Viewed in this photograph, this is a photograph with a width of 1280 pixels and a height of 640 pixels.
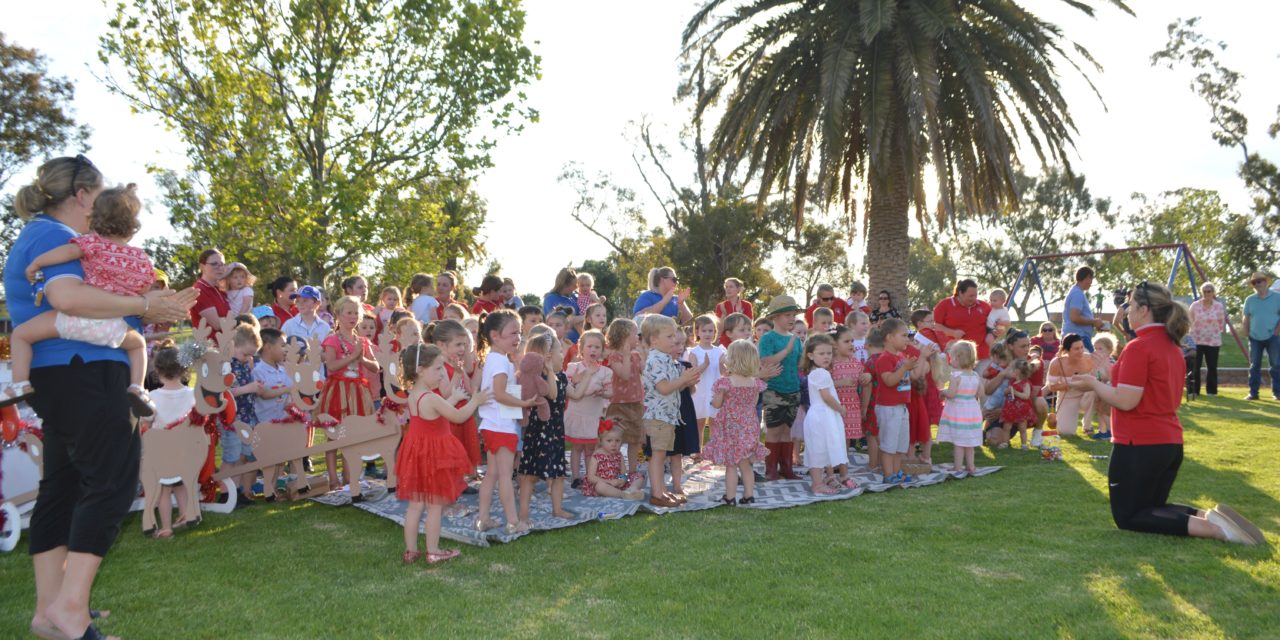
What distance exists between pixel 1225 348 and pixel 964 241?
950 inches

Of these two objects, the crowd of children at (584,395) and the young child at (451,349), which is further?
the crowd of children at (584,395)

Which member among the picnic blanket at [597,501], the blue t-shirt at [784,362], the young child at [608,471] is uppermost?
the blue t-shirt at [784,362]

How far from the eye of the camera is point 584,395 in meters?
7.21

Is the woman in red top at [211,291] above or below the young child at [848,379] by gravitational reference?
above

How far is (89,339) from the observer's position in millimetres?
3697

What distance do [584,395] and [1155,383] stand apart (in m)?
4.10

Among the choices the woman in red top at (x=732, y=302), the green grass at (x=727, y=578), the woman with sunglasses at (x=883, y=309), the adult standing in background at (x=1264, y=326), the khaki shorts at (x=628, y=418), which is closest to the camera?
the green grass at (x=727, y=578)

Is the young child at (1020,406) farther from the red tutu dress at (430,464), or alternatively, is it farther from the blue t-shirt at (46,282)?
the blue t-shirt at (46,282)

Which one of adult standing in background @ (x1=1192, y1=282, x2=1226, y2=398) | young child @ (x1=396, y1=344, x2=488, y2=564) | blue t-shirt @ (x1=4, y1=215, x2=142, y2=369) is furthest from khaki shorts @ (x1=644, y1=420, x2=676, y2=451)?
adult standing in background @ (x1=1192, y1=282, x2=1226, y2=398)

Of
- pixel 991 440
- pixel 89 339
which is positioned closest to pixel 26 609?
pixel 89 339

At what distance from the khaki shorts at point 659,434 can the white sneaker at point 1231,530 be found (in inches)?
149

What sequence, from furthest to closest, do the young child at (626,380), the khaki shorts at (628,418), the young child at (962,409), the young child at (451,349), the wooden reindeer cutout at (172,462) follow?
the young child at (962,409) < the khaki shorts at (628,418) < the young child at (626,380) < the wooden reindeer cutout at (172,462) < the young child at (451,349)

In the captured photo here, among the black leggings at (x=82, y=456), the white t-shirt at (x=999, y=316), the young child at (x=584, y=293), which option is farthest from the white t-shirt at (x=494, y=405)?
the white t-shirt at (x=999, y=316)

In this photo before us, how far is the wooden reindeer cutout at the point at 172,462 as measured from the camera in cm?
612
